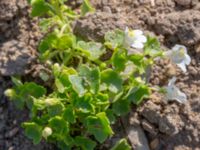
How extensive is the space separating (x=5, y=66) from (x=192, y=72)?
2.87 ft

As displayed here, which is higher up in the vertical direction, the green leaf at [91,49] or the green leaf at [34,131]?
the green leaf at [91,49]

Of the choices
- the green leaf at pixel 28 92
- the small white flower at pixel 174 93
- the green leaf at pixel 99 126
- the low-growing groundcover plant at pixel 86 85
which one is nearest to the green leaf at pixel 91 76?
the low-growing groundcover plant at pixel 86 85

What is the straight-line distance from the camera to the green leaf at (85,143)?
2322 mm

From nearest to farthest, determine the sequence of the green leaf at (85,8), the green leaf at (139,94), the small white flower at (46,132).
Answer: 1. the small white flower at (46,132)
2. the green leaf at (139,94)
3. the green leaf at (85,8)

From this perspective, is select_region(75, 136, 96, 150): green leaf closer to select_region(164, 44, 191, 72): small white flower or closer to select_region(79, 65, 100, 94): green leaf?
select_region(79, 65, 100, 94): green leaf

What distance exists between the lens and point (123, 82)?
94.7 inches

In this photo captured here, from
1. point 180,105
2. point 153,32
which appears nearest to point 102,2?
point 153,32

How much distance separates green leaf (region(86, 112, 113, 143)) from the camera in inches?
88.2

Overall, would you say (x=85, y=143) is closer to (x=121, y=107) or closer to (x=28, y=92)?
(x=121, y=107)

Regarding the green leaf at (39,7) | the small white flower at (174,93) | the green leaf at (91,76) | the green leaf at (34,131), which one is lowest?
the green leaf at (34,131)

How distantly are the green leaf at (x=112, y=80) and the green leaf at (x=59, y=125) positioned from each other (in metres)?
0.24

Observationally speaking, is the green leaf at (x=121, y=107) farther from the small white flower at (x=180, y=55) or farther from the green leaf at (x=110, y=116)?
the small white flower at (x=180, y=55)

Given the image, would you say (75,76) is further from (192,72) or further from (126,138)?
(192,72)

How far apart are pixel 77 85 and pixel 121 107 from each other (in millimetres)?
235
